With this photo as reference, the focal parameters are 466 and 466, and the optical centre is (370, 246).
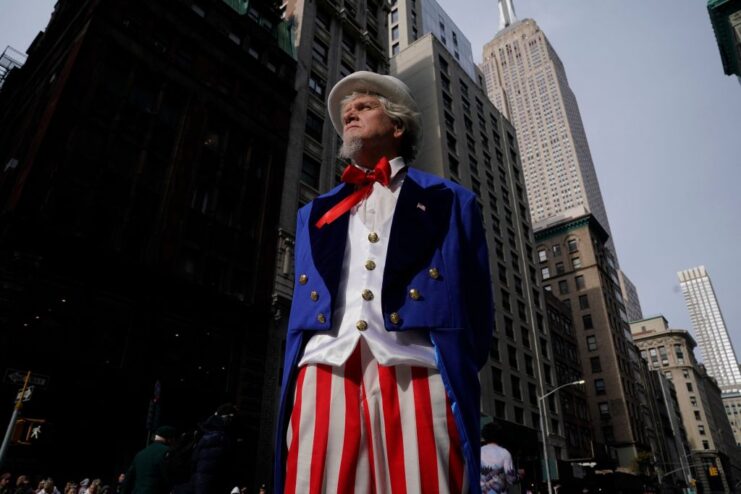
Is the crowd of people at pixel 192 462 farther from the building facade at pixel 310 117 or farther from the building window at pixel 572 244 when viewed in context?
the building window at pixel 572 244

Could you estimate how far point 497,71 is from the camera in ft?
469

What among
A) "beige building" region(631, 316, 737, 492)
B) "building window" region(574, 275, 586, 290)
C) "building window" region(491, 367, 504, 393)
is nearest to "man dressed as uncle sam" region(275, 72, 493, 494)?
"building window" region(491, 367, 504, 393)

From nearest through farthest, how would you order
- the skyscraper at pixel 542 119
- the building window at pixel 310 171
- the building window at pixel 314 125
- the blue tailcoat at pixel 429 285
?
the blue tailcoat at pixel 429 285 < the building window at pixel 310 171 < the building window at pixel 314 125 < the skyscraper at pixel 542 119

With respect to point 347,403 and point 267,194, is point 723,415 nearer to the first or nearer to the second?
point 267,194

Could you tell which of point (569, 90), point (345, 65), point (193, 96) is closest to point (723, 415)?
point (569, 90)

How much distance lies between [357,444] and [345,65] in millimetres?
37820

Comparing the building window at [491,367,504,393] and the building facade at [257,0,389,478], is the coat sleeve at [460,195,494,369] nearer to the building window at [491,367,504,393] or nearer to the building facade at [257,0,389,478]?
the building facade at [257,0,389,478]

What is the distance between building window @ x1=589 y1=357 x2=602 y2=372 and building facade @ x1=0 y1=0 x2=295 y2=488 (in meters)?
50.3

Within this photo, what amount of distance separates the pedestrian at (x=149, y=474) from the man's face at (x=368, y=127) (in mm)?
5777

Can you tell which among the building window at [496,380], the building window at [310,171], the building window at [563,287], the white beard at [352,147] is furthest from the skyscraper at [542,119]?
the white beard at [352,147]

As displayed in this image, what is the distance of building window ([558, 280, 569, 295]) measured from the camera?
214 feet

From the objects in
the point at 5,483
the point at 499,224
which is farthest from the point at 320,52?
the point at 5,483

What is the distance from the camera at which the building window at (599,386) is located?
188 feet

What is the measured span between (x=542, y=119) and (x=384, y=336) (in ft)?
458
